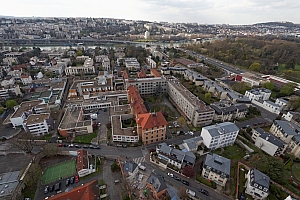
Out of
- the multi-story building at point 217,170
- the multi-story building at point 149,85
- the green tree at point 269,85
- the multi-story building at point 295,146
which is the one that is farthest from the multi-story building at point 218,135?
the green tree at point 269,85

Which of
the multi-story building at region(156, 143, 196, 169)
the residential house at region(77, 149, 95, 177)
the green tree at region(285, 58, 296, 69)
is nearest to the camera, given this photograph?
the residential house at region(77, 149, 95, 177)

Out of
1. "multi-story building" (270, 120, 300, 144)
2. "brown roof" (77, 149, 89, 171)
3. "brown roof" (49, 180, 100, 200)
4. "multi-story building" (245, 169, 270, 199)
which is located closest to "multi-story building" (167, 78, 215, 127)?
"multi-story building" (270, 120, 300, 144)

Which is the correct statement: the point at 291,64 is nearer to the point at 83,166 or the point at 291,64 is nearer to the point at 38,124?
the point at 83,166

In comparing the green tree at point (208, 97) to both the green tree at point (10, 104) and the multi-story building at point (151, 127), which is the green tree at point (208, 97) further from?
the green tree at point (10, 104)

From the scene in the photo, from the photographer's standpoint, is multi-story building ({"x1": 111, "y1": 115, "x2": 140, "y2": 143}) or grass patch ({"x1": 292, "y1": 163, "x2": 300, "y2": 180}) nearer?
grass patch ({"x1": 292, "y1": 163, "x2": 300, "y2": 180})

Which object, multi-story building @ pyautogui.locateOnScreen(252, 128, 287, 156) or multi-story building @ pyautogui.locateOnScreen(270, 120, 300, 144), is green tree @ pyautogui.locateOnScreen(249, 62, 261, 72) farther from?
multi-story building @ pyautogui.locateOnScreen(252, 128, 287, 156)

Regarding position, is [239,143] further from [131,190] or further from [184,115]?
[131,190]

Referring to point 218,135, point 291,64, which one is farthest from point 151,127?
point 291,64
